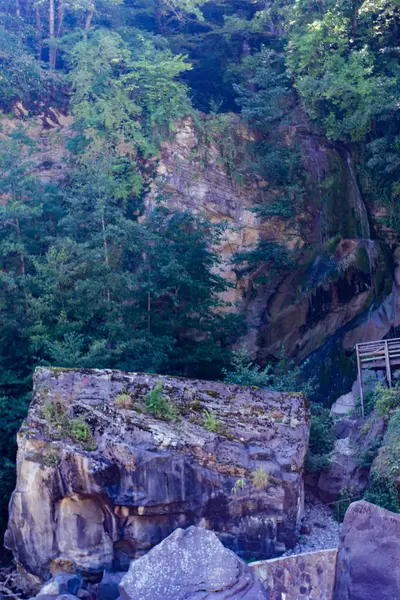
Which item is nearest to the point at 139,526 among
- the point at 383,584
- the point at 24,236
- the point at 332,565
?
the point at 332,565

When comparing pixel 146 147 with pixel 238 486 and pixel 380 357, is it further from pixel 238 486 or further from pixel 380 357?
pixel 238 486

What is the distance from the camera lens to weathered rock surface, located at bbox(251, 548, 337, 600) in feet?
35.8

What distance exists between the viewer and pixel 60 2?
1094 inches

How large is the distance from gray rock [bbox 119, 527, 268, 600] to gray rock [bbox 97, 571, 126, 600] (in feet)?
5.47

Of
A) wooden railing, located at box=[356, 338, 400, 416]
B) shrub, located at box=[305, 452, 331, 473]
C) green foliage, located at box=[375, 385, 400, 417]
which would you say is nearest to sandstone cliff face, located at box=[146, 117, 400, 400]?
wooden railing, located at box=[356, 338, 400, 416]

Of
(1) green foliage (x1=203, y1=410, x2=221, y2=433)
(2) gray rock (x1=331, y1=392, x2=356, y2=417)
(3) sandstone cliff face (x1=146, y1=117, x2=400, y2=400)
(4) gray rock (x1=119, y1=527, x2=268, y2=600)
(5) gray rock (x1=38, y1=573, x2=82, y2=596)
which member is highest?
(3) sandstone cliff face (x1=146, y1=117, x2=400, y2=400)

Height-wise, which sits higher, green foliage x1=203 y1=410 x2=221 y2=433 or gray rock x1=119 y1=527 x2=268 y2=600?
green foliage x1=203 y1=410 x2=221 y2=433

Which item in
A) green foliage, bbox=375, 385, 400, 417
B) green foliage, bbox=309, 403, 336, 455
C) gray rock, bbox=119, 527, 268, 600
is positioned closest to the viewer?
gray rock, bbox=119, 527, 268, 600

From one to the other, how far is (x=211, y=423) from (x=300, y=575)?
359 centimetres

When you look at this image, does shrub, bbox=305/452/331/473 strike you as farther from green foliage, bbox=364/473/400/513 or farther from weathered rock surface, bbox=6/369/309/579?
weathered rock surface, bbox=6/369/309/579

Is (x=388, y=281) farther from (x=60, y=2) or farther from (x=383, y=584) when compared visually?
(x=60, y=2)

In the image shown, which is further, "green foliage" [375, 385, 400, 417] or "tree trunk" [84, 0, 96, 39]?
"tree trunk" [84, 0, 96, 39]

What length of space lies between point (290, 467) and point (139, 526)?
3.18 m

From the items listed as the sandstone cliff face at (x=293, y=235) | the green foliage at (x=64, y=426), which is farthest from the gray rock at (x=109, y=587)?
the sandstone cliff face at (x=293, y=235)
